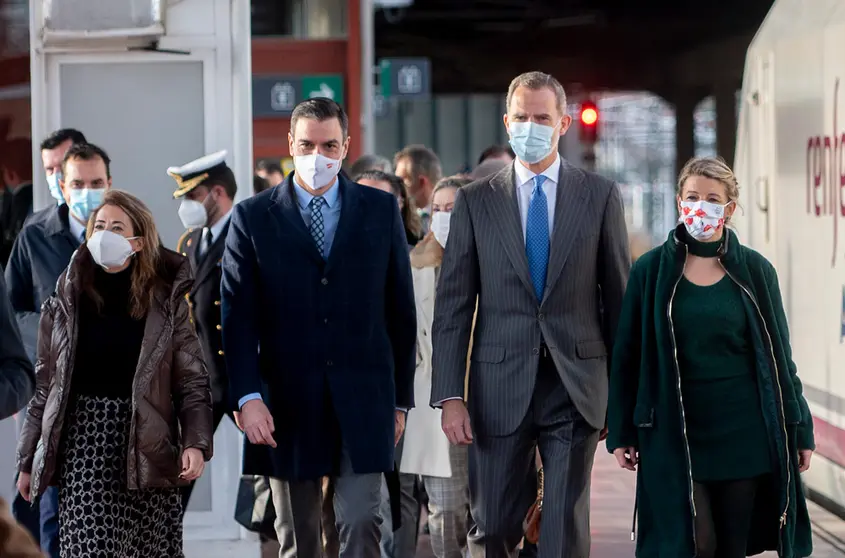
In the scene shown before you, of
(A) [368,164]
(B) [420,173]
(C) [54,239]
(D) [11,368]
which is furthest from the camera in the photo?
(B) [420,173]

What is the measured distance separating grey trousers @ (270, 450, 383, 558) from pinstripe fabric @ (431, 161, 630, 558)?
1.15 feet

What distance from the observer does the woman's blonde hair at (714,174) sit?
5.55 metres

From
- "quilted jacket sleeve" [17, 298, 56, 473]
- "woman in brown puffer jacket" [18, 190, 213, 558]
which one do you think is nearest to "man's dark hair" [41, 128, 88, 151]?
"woman in brown puffer jacket" [18, 190, 213, 558]

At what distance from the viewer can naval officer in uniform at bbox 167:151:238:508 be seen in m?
6.80

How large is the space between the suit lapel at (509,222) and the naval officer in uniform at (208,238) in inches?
69.1

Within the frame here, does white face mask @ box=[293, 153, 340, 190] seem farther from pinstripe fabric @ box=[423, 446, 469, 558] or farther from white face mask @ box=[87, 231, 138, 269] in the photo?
pinstripe fabric @ box=[423, 446, 469, 558]

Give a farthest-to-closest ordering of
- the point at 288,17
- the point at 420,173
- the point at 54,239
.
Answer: the point at 288,17 → the point at 420,173 → the point at 54,239

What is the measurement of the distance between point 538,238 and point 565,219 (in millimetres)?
113

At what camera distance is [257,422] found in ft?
17.6

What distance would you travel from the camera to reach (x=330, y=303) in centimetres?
551

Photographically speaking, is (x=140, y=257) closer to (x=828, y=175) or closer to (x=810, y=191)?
(x=828, y=175)

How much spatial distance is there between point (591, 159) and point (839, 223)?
12.9 meters

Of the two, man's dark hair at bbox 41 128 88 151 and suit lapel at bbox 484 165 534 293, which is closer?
suit lapel at bbox 484 165 534 293

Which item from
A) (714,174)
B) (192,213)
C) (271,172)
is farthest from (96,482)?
(271,172)
